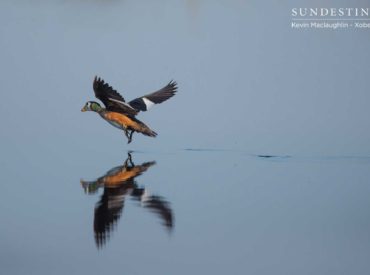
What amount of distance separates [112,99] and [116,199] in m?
5.25

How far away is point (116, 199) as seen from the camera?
8984 mm

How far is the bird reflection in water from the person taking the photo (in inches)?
307

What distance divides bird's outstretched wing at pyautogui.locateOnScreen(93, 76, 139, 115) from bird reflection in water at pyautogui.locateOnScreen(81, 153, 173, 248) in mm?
2432

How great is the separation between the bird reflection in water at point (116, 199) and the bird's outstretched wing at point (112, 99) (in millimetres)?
2432

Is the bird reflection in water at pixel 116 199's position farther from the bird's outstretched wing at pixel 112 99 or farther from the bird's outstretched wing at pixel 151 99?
the bird's outstretched wing at pixel 151 99

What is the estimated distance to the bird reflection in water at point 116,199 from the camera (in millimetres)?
7809

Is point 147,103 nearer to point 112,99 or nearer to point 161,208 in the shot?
point 112,99

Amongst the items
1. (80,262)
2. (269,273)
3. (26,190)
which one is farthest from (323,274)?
(26,190)

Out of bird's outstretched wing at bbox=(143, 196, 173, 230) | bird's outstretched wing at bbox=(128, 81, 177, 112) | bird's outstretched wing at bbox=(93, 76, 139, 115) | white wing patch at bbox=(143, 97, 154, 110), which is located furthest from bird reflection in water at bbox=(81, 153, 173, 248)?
white wing patch at bbox=(143, 97, 154, 110)

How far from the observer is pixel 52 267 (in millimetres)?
6578

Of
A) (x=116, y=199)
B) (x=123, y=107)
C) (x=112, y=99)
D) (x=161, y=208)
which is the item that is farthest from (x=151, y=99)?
(x=161, y=208)

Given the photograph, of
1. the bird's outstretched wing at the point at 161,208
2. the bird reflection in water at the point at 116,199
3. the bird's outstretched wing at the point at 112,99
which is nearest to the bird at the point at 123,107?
the bird's outstretched wing at the point at 112,99

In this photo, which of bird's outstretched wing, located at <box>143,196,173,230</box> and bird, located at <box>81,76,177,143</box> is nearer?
bird's outstretched wing, located at <box>143,196,173,230</box>

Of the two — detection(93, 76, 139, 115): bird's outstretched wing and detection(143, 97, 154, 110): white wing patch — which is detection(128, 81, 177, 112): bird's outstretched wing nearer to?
detection(143, 97, 154, 110): white wing patch
